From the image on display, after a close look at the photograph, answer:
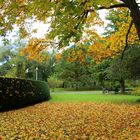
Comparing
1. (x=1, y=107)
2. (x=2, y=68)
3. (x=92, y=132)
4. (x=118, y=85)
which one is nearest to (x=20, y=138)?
(x=92, y=132)

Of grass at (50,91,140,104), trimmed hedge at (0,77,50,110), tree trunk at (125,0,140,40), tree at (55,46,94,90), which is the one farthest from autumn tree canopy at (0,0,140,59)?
tree at (55,46,94,90)

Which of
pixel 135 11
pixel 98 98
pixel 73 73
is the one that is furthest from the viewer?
pixel 73 73

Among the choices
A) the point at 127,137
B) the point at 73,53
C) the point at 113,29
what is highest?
the point at 113,29

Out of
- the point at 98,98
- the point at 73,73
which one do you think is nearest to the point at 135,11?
the point at 98,98

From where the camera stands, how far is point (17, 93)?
21.8 metres

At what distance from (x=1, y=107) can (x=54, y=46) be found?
14.9 feet

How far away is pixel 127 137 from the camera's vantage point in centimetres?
965

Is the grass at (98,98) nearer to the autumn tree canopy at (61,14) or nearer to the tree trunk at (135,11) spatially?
the autumn tree canopy at (61,14)

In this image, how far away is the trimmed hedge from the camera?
773 inches

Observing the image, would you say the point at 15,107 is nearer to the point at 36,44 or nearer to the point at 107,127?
the point at 36,44

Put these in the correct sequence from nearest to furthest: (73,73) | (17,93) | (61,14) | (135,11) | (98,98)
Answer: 1. (61,14)
2. (135,11)
3. (17,93)
4. (98,98)
5. (73,73)

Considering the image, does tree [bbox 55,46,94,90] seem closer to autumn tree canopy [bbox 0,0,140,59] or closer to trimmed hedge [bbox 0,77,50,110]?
trimmed hedge [bbox 0,77,50,110]

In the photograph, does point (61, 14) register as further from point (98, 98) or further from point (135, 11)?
point (98, 98)

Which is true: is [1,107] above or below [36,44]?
below
